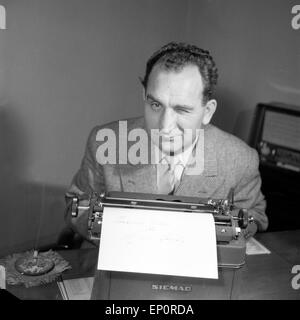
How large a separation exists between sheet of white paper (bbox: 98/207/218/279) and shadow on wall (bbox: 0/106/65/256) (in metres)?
1.63

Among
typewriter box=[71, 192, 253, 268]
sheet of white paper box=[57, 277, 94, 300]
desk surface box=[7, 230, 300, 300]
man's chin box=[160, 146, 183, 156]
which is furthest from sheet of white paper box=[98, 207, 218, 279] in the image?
man's chin box=[160, 146, 183, 156]

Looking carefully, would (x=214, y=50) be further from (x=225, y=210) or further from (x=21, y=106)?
(x=225, y=210)

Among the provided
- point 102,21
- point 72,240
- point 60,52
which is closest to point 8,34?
point 60,52

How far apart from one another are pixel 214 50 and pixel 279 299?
1825 mm

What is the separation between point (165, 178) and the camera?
2072 millimetres

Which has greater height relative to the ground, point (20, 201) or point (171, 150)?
point (171, 150)

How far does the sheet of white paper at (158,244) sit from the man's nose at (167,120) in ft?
1.45

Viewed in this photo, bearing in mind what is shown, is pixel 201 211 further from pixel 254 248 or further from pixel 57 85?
pixel 57 85

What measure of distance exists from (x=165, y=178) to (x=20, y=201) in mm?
1303

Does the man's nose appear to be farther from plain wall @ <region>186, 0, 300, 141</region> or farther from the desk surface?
plain wall @ <region>186, 0, 300, 141</region>

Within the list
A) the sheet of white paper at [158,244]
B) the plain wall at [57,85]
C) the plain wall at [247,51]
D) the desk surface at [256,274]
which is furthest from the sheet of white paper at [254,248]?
the plain wall at [57,85]

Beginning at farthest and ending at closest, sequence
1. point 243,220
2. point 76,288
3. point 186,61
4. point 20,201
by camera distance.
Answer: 1. point 20,201
2. point 186,61
3. point 76,288
4. point 243,220

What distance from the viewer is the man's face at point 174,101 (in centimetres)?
174

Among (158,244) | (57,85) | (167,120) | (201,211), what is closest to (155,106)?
(167,120)
